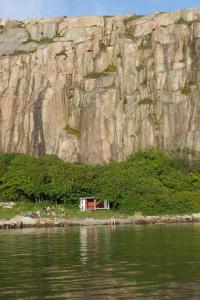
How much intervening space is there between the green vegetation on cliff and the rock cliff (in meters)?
10.4

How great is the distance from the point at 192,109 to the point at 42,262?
271 feet

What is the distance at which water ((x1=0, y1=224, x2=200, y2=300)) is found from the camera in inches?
891

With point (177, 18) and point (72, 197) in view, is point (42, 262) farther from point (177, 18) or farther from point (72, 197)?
point (177, 18)

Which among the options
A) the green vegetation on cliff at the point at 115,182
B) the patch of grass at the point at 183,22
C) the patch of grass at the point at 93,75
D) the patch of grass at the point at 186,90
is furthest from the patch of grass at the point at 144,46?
the green vegetation on cliff at the point at 115,182

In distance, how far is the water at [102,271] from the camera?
22641mm

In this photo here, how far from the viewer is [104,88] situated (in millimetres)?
117438

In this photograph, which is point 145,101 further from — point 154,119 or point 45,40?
point 45,40

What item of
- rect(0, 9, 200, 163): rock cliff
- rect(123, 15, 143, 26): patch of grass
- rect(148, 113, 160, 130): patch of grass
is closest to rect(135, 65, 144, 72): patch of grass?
rect(0, 9, 200, 163): rock cliff

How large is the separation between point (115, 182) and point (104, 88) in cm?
3406

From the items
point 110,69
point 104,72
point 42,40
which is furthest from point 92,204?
point 42,40

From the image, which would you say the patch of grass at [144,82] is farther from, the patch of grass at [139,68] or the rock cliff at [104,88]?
the patch of grass at [139,68]

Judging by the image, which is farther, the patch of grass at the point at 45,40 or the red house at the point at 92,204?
the patch of grass at the point at 45,40

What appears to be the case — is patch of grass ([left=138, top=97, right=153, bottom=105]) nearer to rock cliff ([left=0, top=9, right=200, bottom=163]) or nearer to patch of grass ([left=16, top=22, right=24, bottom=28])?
rock cliff ([left=0, top=9, right=200, bottom=163])

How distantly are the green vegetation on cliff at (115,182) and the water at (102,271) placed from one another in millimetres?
42878
